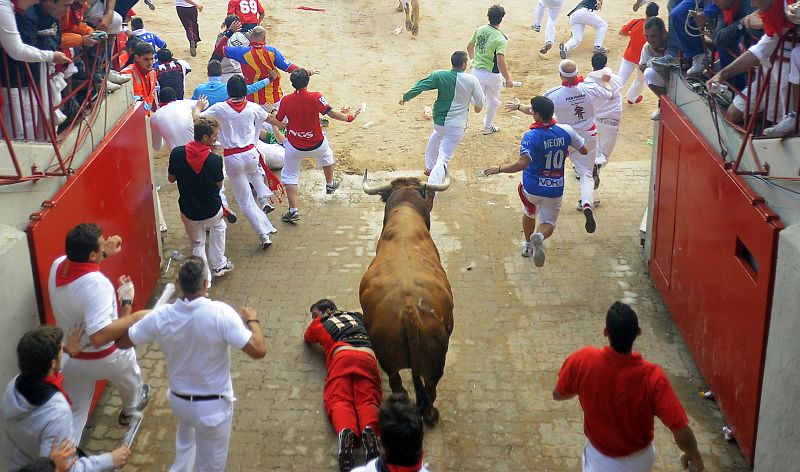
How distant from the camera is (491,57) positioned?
13891 millimetres

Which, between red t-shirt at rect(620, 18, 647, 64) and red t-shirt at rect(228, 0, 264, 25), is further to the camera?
red t-shirt at rect(228, 0, 264, 25)

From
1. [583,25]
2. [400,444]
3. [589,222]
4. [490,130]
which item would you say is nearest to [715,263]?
[589,222]

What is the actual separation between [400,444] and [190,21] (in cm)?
1596

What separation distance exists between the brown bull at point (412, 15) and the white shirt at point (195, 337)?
15.7m

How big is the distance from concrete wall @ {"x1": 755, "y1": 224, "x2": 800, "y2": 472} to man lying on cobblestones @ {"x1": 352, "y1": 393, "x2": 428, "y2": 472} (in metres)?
2.80

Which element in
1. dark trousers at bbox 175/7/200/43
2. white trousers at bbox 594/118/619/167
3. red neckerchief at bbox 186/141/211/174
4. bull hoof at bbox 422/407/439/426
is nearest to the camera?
bull hoof at bbox 422/407/439/426

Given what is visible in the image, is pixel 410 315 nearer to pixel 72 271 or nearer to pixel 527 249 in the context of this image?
pixel 72 271

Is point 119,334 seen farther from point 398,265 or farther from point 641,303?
point 641,303

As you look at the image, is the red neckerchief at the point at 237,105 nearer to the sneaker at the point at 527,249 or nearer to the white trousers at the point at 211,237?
the white trousers at the point at 211,237

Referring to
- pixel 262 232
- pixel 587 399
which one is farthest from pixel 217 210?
pixel 587 399

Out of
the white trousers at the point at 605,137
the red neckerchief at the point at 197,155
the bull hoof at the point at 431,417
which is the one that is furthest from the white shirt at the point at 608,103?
the bull hoof at the point at 431,417

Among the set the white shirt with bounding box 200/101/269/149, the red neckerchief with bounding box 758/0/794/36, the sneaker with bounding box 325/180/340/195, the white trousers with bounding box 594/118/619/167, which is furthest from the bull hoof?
the white trousers with bounding box 594/118/619/167

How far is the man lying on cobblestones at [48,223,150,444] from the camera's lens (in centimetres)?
558

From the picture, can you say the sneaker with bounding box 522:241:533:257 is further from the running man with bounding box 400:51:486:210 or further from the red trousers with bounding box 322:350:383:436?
the red trousers with bounding box 322:350:383:436
